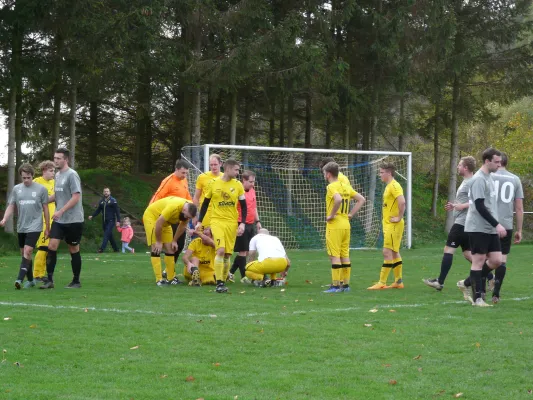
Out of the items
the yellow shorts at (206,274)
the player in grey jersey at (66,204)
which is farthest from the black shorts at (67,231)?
the yellow shorts at (206,274)

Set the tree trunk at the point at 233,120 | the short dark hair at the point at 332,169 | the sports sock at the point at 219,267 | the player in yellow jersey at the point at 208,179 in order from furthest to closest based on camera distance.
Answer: the tree trunk at the point at 233,120 < the player in yellow jersey at the point at 208,179 < the short dark hair at the point at 332,169 < the sports sock at the point at 219,267

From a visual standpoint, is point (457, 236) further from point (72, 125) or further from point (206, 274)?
point (72, 125)

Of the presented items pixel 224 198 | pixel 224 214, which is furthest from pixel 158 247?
pixel 224 198

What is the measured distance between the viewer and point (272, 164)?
2867cm

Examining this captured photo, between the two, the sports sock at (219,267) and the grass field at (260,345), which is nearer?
the grass field at (260,345)

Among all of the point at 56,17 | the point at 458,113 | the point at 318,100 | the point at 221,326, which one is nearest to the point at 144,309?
the point at 221,326

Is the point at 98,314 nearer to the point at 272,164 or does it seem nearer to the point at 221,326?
the point at 221,326

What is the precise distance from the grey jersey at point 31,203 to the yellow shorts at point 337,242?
4337 millimetres

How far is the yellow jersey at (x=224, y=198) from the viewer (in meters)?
12.9

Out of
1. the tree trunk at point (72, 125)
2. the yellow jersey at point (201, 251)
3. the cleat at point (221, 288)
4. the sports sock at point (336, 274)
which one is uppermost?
the tree trunk at point (72, 125)

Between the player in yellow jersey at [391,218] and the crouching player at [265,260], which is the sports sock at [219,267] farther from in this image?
the player in yellow jersey at [391,218]

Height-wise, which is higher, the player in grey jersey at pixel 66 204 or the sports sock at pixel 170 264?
the player in grey jersey at pixel 66 204

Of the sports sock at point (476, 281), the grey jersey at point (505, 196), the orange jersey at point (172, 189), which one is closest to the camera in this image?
the sports sock at point (476, 281)

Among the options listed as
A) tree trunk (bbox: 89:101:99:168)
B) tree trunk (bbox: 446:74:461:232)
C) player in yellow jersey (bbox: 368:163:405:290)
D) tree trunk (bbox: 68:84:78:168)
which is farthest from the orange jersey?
tree trunk (bbox: 446:74:461:232)
